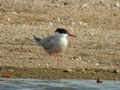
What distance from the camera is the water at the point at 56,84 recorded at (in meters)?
10.7

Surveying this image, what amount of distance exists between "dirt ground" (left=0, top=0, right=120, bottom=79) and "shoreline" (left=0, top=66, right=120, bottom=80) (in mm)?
277

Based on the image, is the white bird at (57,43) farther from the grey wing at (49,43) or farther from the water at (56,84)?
the water at (56,84)

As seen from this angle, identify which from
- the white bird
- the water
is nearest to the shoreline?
the water

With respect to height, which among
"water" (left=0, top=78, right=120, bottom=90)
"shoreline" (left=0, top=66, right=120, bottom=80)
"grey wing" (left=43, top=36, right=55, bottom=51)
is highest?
"grey wing" (left=43, top=36, right=55, bottom=51)

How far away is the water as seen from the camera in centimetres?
1074

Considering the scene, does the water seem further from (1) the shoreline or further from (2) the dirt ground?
(2) the dirt ground

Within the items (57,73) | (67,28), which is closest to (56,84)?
(57,73)

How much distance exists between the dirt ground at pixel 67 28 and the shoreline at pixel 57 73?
10.9 inches

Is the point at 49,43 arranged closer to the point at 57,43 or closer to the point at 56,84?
the point at 57,43

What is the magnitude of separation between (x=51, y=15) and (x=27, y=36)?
103 inches

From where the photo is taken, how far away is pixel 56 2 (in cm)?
1909

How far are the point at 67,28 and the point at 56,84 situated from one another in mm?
5869

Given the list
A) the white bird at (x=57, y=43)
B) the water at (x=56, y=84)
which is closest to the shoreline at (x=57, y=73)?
the water at (x=56, y=84)

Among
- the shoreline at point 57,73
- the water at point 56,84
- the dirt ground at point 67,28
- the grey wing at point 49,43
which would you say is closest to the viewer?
the water at point 56,84
